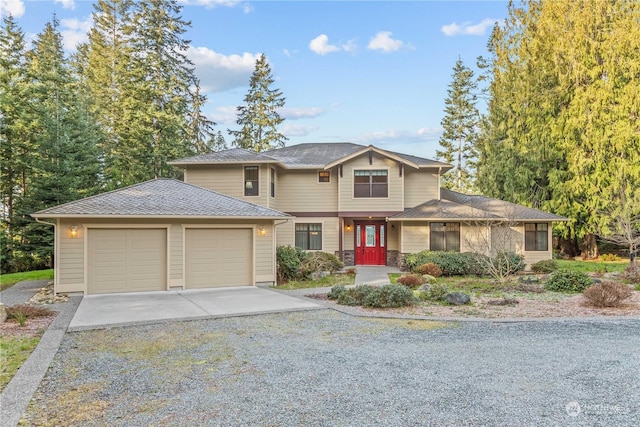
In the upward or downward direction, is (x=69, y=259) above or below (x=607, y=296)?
above

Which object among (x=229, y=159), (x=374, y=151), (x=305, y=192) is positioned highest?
(x=374, y=151)

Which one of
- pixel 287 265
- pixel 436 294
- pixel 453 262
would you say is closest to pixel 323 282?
pixel 287 265

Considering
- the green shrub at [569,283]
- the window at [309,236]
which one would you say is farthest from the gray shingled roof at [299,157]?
the green shrub at [569,283]

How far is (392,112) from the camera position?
62.8ft

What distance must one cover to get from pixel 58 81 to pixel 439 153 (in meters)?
29.5

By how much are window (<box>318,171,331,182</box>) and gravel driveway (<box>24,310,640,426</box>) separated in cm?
1172

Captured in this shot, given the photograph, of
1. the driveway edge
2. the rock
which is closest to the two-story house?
the driveway edge

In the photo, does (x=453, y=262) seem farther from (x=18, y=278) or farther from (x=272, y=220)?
(x=18, y=278)

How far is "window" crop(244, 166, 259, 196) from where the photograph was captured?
1688 centimetres

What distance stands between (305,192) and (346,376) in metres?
14.0

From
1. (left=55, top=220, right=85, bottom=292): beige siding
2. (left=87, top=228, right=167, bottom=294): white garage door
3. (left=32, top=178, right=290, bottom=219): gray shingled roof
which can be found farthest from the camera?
(left=87, top=228, right=167, bottom=294): white garage door

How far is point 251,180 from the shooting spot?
16953 mm

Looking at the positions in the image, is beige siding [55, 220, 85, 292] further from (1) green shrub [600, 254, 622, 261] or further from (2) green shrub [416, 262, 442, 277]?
(1) green shrub [600, 254, 622, 261]

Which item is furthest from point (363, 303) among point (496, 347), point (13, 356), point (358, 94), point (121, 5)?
point (121, 5)
